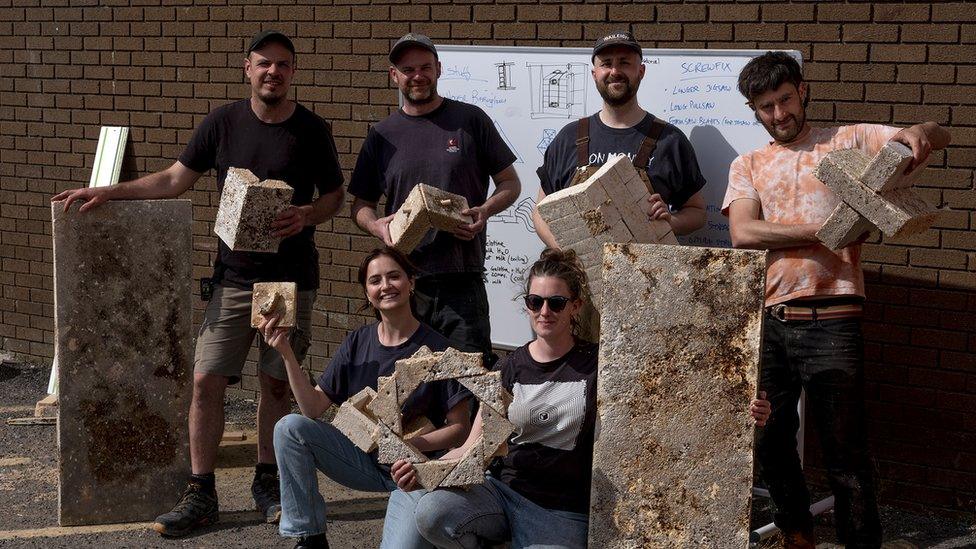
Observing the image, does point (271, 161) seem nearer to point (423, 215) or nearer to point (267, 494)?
point (423, 215)

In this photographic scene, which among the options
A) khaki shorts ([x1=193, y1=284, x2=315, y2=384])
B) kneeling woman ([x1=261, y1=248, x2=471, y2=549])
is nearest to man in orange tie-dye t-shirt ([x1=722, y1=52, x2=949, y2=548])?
kneeling woman ([x1=261, y1=248, x2=471, y2=549])

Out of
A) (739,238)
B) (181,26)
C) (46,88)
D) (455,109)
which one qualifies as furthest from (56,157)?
(739,238)

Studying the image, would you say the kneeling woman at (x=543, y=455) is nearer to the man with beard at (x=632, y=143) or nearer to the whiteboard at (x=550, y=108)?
the man with beard at (x=632, y=143)

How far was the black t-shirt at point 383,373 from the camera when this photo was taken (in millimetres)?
4809

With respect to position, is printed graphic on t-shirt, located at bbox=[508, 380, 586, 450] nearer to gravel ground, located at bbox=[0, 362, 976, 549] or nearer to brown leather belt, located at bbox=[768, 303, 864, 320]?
brown leather belt, located at bbox=[768, 303, 864, 320]

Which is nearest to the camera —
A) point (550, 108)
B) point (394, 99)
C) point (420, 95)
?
point (420, 95)

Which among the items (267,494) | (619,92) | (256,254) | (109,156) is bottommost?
(267,494)

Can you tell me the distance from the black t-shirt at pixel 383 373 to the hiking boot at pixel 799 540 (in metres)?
1.55

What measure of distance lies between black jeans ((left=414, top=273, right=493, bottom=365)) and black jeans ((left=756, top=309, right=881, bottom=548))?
127 centimetres

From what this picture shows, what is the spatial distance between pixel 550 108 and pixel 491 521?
2.62 meters

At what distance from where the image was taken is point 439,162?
557 cm

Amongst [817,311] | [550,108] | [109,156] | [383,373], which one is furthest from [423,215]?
[109,156]

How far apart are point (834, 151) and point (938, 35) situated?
122 centimetres

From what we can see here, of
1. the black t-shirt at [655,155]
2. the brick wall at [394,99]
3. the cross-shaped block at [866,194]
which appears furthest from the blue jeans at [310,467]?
the brick wall at [394,99]
